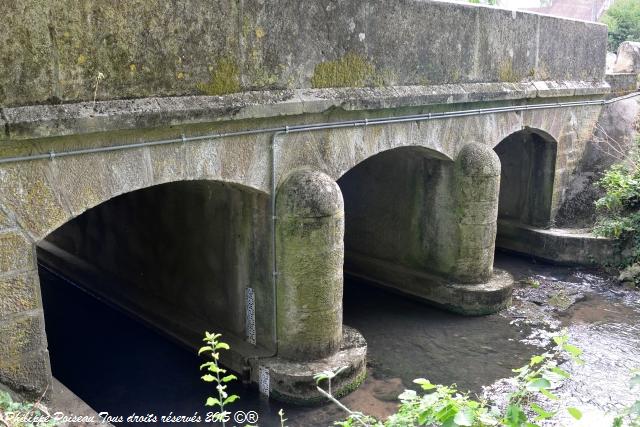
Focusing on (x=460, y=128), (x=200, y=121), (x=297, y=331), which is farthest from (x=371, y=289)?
(x=200, y=121)

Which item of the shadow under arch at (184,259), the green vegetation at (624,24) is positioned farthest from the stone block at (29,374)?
the green vegetation at (624,24)

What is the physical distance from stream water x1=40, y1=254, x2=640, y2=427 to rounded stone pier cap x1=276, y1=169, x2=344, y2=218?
1.70 metres

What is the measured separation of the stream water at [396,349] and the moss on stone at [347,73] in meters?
2.79

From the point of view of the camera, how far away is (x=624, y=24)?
773 inches

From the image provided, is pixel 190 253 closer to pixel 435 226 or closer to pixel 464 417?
pixel 435 226

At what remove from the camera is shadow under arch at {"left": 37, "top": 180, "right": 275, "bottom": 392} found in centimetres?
604

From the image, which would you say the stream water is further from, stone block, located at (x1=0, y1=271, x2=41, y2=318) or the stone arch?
stone block, located at (x1=0, y1=271, x2=41, y2=318)

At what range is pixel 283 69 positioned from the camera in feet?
17.9

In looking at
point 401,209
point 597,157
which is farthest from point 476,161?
point 597,157

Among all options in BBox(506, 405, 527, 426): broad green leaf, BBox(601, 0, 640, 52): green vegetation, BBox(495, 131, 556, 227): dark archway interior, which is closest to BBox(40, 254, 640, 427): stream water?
BBox(495, 131, 556, 227): dark archway interior

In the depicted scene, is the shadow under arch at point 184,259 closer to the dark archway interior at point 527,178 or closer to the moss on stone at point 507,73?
the moss on stone at point 507,73

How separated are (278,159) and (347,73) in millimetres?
1105

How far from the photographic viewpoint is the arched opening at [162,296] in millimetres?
6035

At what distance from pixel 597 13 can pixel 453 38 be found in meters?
30.4
